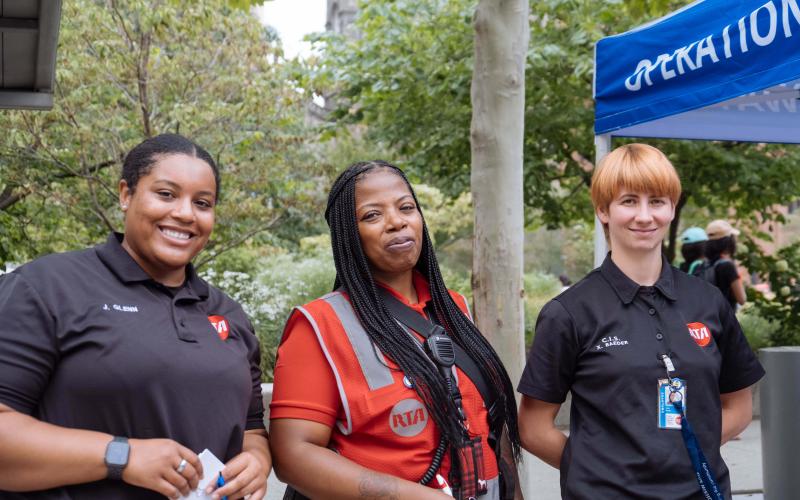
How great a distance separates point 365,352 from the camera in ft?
7.87

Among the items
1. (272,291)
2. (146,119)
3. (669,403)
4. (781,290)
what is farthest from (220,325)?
(781,290)

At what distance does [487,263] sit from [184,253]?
2.93 meters

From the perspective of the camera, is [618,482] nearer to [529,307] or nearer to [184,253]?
[184,253]

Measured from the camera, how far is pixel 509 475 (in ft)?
8.71

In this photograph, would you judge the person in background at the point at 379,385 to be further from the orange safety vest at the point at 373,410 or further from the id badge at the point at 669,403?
the id badge at the point at 669,403

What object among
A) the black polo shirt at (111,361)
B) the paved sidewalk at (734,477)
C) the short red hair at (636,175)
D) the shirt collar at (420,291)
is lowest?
the paved sidewalk at (734,477)

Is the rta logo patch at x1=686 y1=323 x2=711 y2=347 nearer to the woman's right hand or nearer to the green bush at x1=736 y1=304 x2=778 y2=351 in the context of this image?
the woman's right hand

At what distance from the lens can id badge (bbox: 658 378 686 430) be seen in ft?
8.29

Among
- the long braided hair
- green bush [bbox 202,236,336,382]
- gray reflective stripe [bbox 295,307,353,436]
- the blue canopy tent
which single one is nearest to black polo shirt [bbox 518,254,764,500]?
the long braided hair

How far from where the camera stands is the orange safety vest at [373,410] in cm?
235

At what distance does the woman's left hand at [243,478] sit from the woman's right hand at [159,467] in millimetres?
96

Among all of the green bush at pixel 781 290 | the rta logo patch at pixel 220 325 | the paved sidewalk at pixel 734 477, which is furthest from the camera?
the green bush at pixel 781 290

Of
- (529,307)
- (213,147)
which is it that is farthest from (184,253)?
(529,307)

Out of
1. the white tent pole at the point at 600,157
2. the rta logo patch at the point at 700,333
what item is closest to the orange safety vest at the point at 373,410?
the rta logo patch at the point at 700,333
